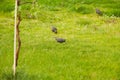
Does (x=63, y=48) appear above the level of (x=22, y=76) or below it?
below

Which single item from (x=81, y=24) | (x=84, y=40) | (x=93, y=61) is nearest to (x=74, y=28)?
(x=81, y=24)

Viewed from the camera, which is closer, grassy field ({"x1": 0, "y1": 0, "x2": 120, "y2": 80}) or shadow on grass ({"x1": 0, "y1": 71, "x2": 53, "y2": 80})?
shadow on grass ({"x1": 0, "y1": 71, "x2": 53, "y2": 80})

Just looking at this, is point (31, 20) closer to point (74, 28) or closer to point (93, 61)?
point (74, 28)

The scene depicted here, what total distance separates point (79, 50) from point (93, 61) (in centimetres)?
190

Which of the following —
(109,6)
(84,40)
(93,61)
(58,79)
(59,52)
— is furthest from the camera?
(109,6)

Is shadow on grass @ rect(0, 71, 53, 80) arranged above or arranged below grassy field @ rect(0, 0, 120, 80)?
above

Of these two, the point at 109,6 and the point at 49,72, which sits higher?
the point at 49,72

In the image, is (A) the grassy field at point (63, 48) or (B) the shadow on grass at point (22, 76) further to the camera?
(A) the grassy field at point (63, 48)

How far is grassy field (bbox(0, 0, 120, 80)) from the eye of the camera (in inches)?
567

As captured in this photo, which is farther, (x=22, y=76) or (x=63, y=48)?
(x=63, y=48)

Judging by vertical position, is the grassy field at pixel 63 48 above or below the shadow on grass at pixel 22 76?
below

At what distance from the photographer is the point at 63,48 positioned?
721 inches

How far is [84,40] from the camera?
2047 cm

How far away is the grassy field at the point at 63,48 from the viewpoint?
14398mm
